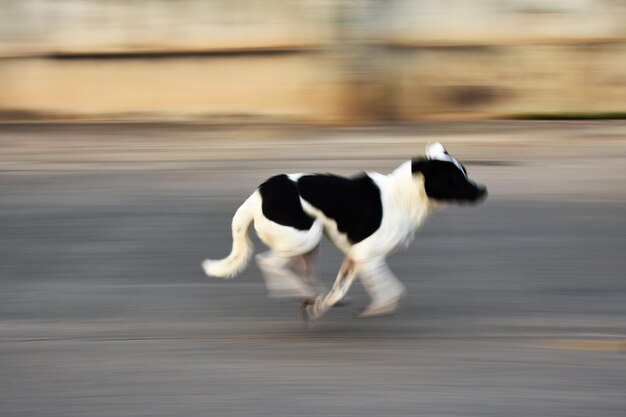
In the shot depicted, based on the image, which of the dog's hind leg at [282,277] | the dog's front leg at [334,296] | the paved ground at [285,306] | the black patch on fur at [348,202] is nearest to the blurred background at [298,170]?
the paved ground at [285,306]

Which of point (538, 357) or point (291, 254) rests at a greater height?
point (291, 254)

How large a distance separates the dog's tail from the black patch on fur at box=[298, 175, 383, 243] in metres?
0.29

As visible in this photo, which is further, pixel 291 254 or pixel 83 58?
pixel 83 58

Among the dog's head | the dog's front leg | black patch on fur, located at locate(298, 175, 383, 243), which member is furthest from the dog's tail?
the dog's head

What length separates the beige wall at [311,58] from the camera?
1492 centimetres

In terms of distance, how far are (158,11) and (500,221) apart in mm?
7599

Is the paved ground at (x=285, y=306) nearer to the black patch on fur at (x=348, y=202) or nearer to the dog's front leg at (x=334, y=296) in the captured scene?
the dog's front leg at (x=334, y=296)

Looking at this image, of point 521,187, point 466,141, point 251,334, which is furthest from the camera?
point 466,141

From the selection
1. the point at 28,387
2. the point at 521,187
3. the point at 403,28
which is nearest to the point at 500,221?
the point at 521,187

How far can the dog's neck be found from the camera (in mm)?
6137

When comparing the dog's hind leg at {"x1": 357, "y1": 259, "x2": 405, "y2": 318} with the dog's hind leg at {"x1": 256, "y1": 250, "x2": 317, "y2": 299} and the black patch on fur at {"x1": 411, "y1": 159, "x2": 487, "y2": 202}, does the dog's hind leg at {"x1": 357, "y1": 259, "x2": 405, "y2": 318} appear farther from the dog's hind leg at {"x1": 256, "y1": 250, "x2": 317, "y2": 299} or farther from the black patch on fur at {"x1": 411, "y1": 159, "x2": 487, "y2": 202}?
the black patch on fur at {"x1": 411, "y1": 159, "x2": 487, "y2": 202}

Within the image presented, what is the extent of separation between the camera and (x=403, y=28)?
15000mm

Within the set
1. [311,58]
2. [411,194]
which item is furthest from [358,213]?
[311,58]

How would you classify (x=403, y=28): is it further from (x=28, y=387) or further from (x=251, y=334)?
(x=28, y=387)
